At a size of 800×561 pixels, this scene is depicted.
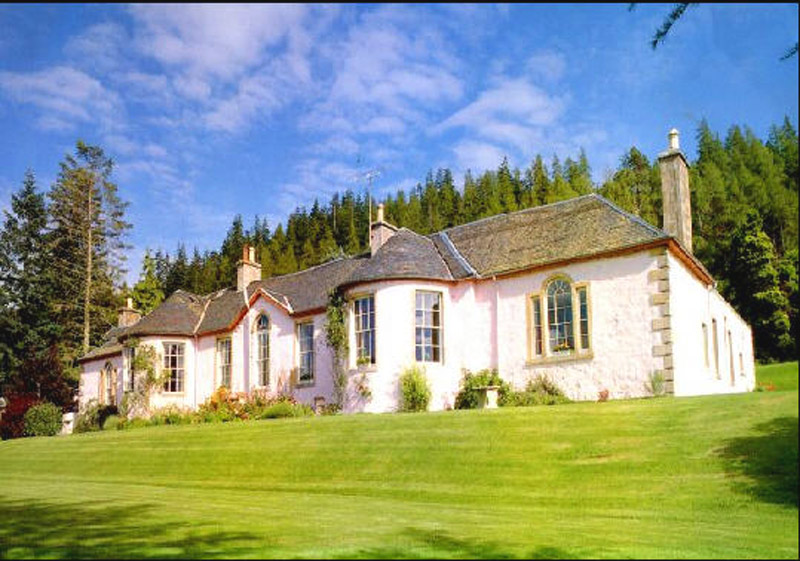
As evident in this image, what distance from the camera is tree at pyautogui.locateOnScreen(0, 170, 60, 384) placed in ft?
121

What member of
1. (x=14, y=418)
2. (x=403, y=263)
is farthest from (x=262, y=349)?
(x=14, y=418)

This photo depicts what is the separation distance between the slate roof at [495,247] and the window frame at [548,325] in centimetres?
74

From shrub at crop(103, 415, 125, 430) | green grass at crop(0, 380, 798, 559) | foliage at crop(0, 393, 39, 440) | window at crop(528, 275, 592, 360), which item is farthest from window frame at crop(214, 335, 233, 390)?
window at crop(528, 275, 592, 360)

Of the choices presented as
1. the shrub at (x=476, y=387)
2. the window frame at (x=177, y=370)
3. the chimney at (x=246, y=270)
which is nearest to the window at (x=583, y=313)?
the shrub at (x=476, y=387)

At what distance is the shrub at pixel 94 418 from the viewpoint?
3244 centimetres

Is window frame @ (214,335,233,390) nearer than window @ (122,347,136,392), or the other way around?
window frame @ (214,335,233,390)

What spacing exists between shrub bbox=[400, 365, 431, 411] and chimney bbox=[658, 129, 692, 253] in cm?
799

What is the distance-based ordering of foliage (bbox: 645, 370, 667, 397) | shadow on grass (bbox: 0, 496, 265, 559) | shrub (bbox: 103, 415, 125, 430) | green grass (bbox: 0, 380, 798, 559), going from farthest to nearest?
1. shrub (bbox: 103, 415, 125, 430)
2. foliage (bbox: 645, 370, 667, 397)
3. green grass (bbox: 0, 380, 798, 559)
4. shadow on grass (bbox: 0, 496, 265, 559)

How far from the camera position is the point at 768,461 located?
10.3 m

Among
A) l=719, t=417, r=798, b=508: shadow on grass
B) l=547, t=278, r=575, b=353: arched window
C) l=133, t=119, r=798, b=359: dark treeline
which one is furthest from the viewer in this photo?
l=133, t=119, r=798, b=359: dark treeline

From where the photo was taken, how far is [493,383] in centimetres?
2056

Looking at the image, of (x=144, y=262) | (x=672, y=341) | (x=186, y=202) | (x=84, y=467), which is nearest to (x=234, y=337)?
(x=84, y=467)

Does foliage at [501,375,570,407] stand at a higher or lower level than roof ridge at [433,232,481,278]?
lower

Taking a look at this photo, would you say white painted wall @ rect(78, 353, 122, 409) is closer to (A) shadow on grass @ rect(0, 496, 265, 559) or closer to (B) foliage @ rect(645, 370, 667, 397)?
(B) foliage @ rect(645, 370, 667, 397)
